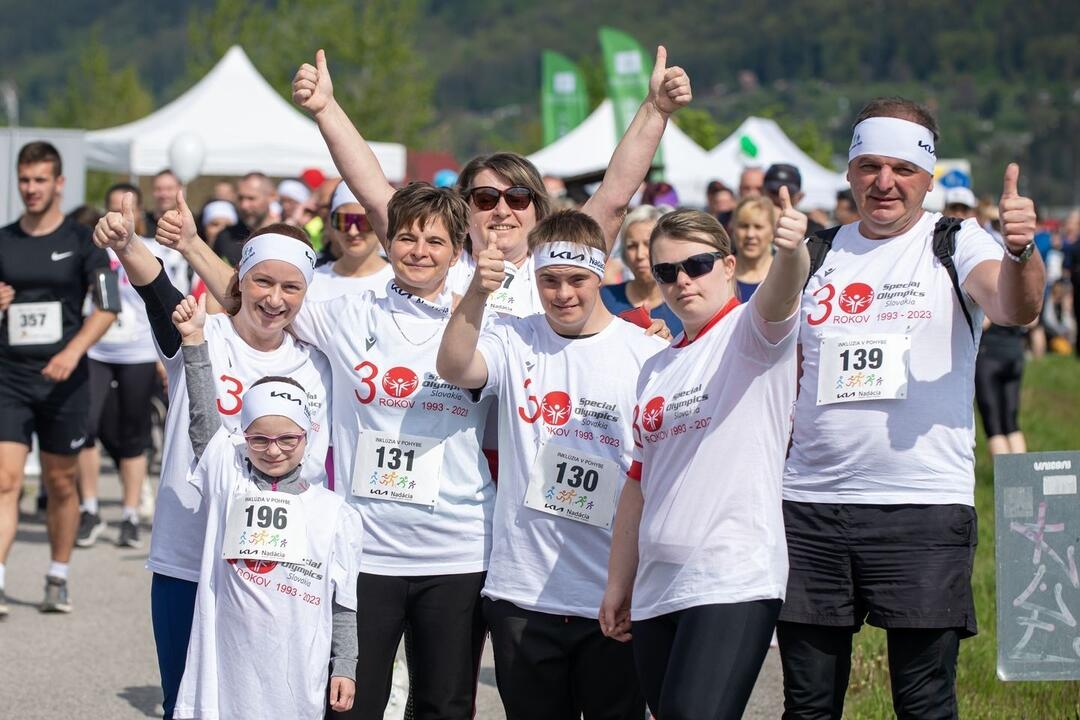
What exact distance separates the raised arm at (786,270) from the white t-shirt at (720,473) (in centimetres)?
11

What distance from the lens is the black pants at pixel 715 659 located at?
3941 millimetres

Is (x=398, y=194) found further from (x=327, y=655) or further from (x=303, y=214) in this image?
(x=303, y=214)

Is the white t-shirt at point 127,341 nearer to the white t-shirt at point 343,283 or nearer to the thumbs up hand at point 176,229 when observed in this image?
the white t-shirt at point 343,283

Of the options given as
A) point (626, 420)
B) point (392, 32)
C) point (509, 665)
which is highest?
point (392, 32)

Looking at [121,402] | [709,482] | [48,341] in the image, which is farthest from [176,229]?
[121,402]

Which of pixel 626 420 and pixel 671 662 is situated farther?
pixel 626 420

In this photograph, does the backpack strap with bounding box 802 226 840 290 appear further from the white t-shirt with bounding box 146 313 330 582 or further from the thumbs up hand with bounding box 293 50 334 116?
the thumbs up hand with bounding box 293 50 334 116

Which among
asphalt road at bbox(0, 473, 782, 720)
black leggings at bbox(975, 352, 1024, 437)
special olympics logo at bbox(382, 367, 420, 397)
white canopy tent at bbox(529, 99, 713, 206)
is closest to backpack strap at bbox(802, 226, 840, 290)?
special olympics logo at bbox(382, 367, 420, 397)

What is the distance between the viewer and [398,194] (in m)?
4.75

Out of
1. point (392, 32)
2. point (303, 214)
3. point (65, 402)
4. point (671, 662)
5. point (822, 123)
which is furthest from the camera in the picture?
point (822, 123)

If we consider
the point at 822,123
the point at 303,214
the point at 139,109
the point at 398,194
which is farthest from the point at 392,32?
the point at 822,123

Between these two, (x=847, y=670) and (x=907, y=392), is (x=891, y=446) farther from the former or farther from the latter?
(x=847, y=670)

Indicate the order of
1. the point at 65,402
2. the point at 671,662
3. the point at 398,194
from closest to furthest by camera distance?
the point at 671,662
the point at 398,194
the point at 65,402

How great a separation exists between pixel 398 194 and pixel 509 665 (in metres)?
1.43
